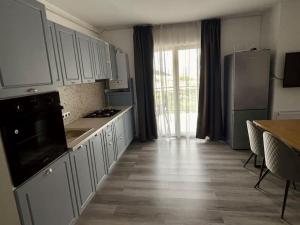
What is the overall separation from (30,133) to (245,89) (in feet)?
10.9

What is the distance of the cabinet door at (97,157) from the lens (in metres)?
2.49

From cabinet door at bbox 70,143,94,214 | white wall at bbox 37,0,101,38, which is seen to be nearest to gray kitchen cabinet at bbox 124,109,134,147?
cabinet door at bbox 70,143,94,214

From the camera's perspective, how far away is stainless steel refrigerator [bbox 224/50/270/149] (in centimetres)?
334

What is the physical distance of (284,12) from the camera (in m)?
3.13

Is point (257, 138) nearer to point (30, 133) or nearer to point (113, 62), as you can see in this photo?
point (30, 133)

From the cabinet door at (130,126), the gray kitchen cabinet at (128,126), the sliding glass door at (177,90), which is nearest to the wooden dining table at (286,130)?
the sliding glass door at (177,90)

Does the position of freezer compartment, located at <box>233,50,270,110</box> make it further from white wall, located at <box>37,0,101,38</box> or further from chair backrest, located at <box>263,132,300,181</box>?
white wall, located at <box>37,0,101,38</box>

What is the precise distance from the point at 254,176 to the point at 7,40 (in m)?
3.20

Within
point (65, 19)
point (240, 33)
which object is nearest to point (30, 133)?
point (65, 19)

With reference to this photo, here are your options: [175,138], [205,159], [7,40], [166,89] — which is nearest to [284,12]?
[166,89]

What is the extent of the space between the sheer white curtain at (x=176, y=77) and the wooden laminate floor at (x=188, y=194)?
1005mm

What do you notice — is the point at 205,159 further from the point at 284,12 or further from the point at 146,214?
the point at 284,12

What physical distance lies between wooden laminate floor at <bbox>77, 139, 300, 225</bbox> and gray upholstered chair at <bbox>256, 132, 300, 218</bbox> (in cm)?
36

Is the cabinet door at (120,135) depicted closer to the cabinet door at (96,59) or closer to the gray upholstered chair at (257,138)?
the cabinet door at (96,59)
